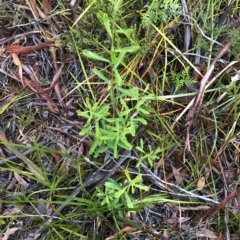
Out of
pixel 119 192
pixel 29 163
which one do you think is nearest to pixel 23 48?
pixel 29 163

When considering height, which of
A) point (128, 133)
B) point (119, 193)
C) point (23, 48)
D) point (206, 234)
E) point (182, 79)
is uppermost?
point (23, 48)

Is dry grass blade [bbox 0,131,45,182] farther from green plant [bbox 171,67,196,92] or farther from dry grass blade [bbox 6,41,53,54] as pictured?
green plant [bbox 171,67,196,92]

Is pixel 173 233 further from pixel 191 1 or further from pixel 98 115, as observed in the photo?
pixel 191 1

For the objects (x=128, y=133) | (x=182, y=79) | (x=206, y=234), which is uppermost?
(x=182, y=79)

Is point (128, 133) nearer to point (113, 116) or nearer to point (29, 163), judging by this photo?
point (113, 116)

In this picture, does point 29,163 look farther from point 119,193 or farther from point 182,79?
point 182,79

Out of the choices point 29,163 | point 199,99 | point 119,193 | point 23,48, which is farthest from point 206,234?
point 23,48

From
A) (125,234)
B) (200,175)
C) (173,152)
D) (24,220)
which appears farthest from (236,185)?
(24,220)

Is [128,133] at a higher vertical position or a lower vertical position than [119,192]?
higher

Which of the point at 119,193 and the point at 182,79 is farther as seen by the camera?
the point at 182,79
